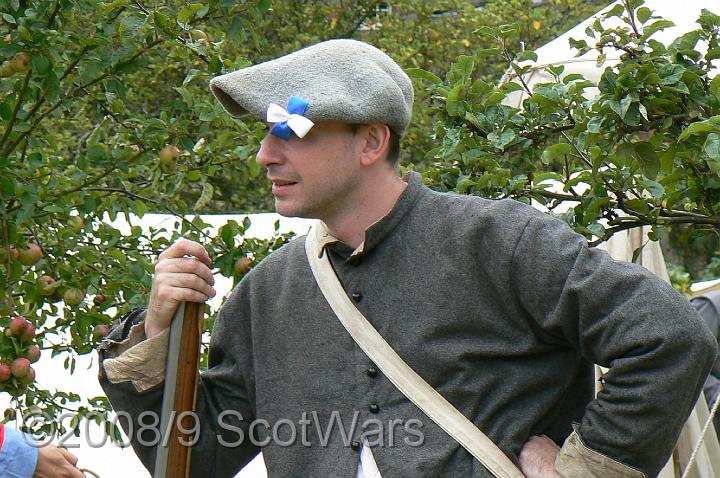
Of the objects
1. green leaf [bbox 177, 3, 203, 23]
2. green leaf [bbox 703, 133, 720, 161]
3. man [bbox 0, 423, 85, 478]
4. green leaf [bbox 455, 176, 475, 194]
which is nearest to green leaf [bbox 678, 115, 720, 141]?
green leaf [bbox 703, 133, 720, 161]

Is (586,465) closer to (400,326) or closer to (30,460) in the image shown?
(400,326)

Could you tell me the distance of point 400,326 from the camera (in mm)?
2473

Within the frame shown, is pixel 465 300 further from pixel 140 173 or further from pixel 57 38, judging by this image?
pixel 140 173

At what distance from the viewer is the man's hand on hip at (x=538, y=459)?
2338 mm

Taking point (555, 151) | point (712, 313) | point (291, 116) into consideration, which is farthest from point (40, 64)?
point (712, 313)

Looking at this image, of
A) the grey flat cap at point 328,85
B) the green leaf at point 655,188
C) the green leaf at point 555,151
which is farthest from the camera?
the green leaf at point 555,151

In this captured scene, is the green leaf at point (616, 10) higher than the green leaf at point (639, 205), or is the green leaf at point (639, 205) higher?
the green leaf at point (616, 10)

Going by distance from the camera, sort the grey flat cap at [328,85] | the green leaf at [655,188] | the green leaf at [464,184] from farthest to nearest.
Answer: the green leaf at [464,184] < the green leaf at [655,188] < the grey flat cap at [328,85]

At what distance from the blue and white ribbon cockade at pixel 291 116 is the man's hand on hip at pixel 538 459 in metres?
0.83

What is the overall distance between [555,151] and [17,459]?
1754mm

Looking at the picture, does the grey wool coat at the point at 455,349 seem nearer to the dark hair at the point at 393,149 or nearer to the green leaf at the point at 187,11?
the dark hair at the point at 393,149

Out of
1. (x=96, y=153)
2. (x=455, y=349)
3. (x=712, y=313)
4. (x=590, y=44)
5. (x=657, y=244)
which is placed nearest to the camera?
(x=455, y=349)

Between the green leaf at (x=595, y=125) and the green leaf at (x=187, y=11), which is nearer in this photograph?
the green leaf at (x=595, y=125)

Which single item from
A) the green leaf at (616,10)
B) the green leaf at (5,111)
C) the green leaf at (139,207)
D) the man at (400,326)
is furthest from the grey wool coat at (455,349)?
the green leaf at (139,207)
